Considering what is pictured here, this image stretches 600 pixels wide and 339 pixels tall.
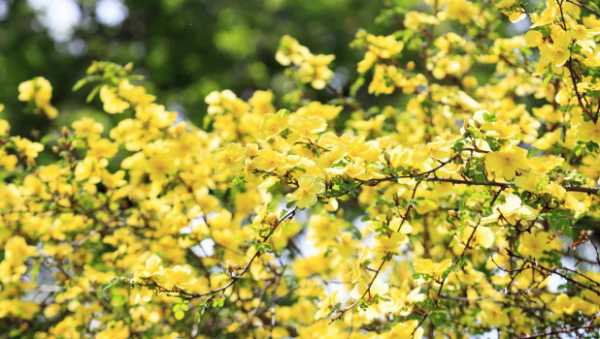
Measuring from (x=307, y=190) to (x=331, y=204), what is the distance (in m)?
0.19

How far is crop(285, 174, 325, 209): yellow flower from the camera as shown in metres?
1.27

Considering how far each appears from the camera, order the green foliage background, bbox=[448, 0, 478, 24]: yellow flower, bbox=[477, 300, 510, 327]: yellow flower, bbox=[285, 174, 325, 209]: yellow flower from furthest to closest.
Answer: the green foliage background, bbox=[448, 0, 478, 24]: yellow flower, bbox=[477, 300, 510, 327]: yellow flower, bbox=[285, 174, 325, 209]: yellow flower

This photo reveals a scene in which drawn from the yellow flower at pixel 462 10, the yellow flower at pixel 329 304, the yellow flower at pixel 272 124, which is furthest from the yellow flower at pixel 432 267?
the yellow flower at pixel 462 10

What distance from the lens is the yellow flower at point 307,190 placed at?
4.17ft

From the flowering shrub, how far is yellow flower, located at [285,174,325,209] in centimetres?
4

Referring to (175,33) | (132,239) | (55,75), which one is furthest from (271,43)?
(132,239)

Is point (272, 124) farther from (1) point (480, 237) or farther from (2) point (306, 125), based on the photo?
(1) point (480, 237)

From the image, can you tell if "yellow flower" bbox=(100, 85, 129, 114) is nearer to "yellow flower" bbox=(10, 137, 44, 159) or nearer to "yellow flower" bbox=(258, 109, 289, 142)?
"yellow flower" bbox=(10, 137, 44, 159)

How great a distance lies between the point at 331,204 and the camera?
4.78 ft

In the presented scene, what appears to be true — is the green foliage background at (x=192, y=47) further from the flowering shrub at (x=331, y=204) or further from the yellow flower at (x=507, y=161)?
the yellow flower at (x=507, y=161)

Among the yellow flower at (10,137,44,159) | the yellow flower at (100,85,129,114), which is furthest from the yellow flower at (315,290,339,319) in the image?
the yellow flower at (10,137,44,159)

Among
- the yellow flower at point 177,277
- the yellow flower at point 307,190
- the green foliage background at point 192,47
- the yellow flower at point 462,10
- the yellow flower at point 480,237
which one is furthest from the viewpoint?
the green foliage background at point 192,47

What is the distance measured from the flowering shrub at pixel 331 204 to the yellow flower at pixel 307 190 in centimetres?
4

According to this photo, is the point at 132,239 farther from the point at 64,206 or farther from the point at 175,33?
the point at 175,33
